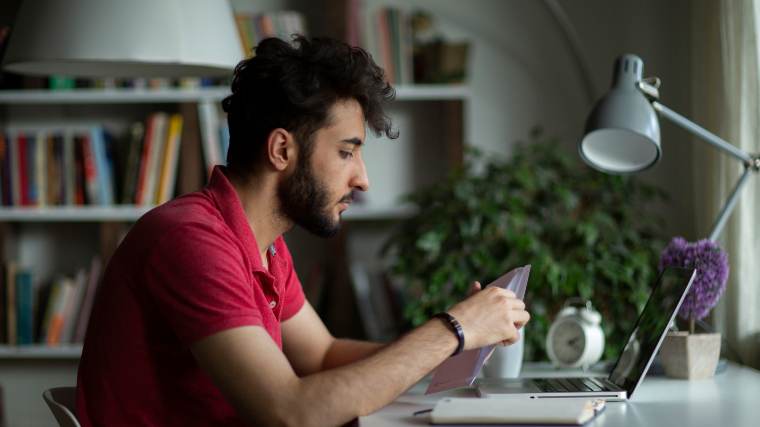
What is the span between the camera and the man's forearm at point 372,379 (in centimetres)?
149

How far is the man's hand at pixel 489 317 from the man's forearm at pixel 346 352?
412 mm

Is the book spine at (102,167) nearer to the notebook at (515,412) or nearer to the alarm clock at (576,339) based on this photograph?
the alarm clock at (576,339)

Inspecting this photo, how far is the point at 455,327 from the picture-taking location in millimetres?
1615

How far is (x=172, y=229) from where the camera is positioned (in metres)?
1.58

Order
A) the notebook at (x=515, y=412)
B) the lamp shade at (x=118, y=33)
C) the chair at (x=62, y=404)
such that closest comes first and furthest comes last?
the notebook at (x=515, y=412)
the chair at (x=62, y=404)
the lamp shade at (x=118, y=33)

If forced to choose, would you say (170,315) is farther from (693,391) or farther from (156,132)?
(156,132)

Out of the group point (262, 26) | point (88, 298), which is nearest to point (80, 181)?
point (88, 298)

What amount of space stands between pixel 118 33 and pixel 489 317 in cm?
86

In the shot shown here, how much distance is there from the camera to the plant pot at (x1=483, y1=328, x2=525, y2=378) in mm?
1967

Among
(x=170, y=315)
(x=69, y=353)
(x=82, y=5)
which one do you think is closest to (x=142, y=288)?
(x=170, y=315)

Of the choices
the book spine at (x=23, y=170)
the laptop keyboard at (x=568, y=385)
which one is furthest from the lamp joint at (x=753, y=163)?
the book spine at (x=23, y=170)

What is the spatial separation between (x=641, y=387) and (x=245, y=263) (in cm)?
78

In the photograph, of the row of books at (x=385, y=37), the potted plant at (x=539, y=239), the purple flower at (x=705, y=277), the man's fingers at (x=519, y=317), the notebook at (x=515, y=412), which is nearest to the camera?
the notebook at (x=515, y=412)

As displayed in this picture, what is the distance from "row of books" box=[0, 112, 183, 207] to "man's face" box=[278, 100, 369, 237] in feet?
5.44
